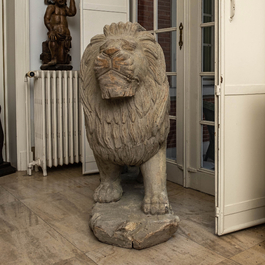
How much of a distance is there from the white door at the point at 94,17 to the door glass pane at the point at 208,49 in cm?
97

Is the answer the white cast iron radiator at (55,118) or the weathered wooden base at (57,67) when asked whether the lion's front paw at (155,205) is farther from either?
the weathered wooden base at (57,67)

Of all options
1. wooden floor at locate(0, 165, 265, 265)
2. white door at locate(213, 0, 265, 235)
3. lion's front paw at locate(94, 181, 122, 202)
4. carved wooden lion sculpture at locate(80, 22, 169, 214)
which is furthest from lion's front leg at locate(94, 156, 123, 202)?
white door at locate(213, 0, 265, 235)

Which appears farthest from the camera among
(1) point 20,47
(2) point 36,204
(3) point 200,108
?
(1) point 20,47

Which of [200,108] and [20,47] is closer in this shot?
[200,108]

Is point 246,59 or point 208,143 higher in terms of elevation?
point 246,59

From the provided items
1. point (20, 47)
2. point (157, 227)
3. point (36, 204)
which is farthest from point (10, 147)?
point (157, 227)

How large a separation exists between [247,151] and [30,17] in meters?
2.64

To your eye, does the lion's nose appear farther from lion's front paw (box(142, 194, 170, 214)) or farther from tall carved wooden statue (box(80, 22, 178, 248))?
lion's front paw (box(142, 194, 170, 214))

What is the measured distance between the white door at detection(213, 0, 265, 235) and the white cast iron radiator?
6.32 feet

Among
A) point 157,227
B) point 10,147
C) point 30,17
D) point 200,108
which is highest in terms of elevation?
point 30,17

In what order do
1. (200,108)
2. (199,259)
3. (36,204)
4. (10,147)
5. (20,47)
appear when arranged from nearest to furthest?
(199,259)
(36,204)
(200,108)
(20,47)
(10,147)

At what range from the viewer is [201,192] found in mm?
3051

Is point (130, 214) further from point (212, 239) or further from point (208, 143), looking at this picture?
point (208, 143)

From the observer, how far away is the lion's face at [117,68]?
6.48 feet
